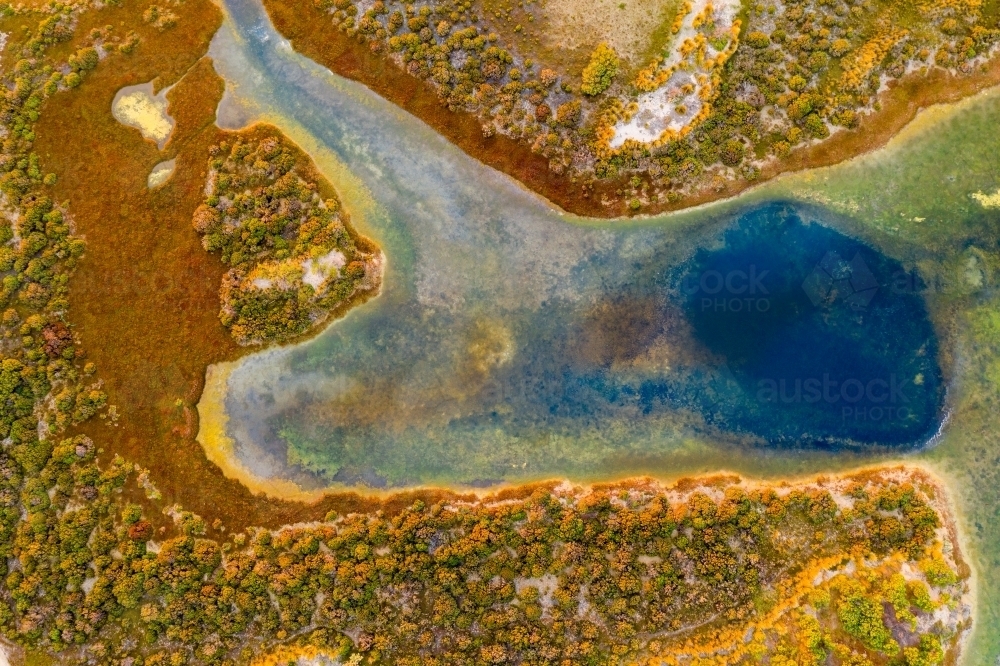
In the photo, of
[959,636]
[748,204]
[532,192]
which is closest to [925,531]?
[959,636]

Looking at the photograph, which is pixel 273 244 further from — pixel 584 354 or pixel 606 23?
pixel 606 23

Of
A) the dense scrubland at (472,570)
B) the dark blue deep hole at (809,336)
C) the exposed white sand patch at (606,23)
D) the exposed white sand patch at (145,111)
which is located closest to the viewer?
the dense scrubland at (472,570)

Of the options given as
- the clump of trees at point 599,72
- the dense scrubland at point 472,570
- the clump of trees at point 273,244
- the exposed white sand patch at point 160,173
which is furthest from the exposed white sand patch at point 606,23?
the dense scrubland at point 472,570

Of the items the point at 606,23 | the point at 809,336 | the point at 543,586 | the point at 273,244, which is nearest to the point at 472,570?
the point at 543,586

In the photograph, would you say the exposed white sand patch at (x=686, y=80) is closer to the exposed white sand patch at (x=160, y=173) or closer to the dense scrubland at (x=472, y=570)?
the dense scrubland at (x=472, y=570)

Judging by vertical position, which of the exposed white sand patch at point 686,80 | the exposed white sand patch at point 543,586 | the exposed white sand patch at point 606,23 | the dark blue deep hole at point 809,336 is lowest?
the exposed white sand patch at point 543,586

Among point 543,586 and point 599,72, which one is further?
point 599,72

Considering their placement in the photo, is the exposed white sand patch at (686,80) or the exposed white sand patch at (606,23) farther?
the exposed white sand patch at (606,23)
